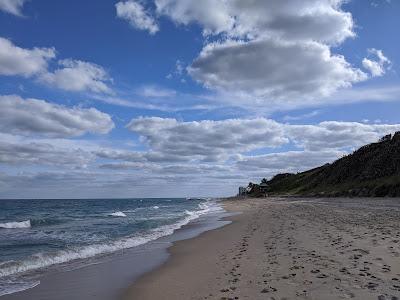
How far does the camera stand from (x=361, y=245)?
1307cm

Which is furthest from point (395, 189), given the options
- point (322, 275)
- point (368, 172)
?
point (322, 275)

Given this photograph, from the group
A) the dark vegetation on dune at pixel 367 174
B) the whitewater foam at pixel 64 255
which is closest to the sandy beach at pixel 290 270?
the whitewater foam at pixel 64 255

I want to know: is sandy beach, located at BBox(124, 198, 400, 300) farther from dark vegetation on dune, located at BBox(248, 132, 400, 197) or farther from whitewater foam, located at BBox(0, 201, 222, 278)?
dark vegetation on dune, located at BBox(248, 132, 400, 197)

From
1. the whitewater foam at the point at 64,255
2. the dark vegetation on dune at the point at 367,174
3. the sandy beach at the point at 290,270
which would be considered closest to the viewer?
the sandy beach at the point at 290,270

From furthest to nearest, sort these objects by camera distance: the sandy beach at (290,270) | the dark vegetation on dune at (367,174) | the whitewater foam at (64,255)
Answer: the dark vegetation on dune at (367,174), the whitewater foam at (64,255), the sandy beach at (290,270)

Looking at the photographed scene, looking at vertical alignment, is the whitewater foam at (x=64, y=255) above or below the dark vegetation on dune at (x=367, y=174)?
below

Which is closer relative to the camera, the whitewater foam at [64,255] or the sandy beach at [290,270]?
the sandy beach at [290,270]

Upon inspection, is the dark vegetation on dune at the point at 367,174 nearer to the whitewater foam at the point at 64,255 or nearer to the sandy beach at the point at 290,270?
the whitewater foam at the point at 64,255

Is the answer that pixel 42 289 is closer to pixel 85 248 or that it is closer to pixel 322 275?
pixel 322 275

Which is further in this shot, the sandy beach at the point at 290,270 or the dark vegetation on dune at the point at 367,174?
the dark vegetation on dune at the point at 367,174

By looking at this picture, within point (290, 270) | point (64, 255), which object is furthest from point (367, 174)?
point (290, 270)

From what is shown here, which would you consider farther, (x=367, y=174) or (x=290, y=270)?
(x=367, y=174)

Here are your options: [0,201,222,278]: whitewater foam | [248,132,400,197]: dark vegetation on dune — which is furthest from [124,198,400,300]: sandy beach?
[248,132,400,197]: dark vegetation on dune

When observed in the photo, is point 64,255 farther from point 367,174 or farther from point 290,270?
A: point 367,174
